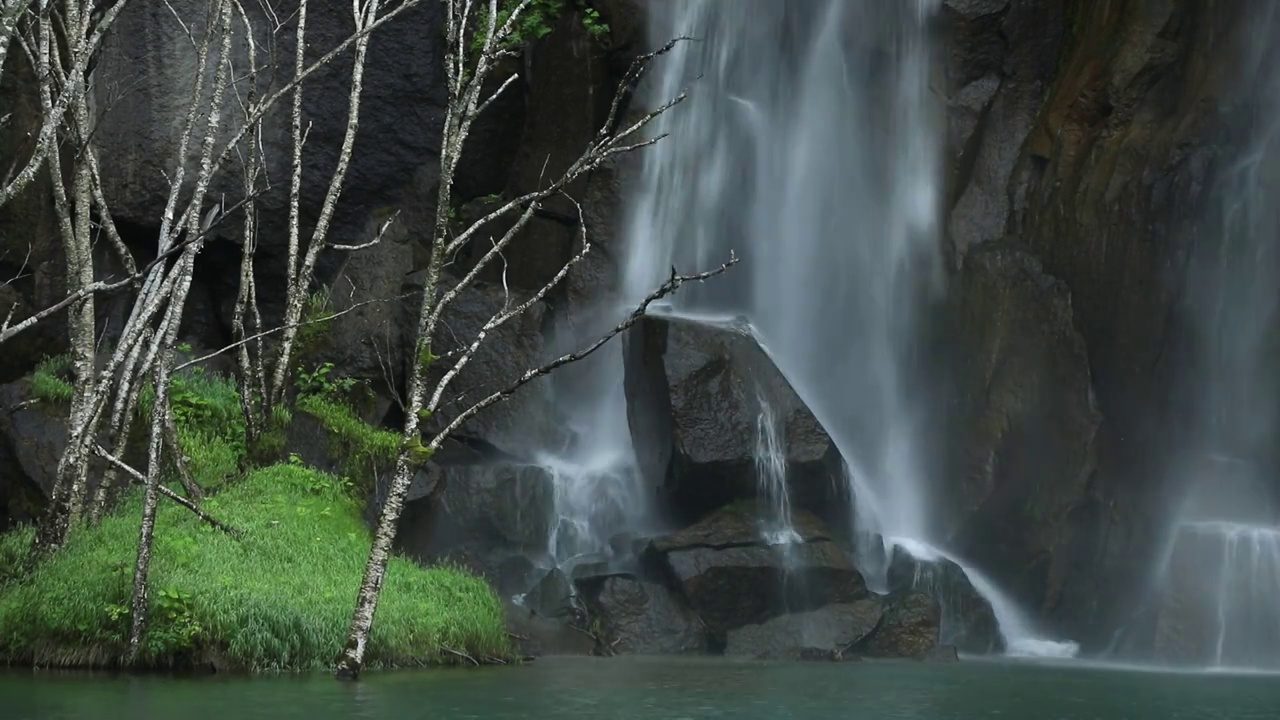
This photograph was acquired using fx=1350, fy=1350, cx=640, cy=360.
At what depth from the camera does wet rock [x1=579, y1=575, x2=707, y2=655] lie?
1547 cm

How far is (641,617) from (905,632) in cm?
310

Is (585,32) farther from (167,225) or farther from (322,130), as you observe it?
(167,225)

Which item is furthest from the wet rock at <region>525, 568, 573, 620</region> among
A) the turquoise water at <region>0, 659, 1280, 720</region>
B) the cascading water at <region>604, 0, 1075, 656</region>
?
the cascading water at <region>604, 0, 1075, 656</region>

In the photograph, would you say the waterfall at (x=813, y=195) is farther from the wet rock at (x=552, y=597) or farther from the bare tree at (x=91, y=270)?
the bare tree at (x=91, y=270)

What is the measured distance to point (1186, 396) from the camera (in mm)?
19000

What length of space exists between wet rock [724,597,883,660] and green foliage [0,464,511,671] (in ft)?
10.4

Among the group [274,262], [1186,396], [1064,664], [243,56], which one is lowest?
[1064,664]

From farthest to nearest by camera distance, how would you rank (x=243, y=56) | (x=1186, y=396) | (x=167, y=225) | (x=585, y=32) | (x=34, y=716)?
(x=585, y=32), (x=243, y=56), (x=1186, y=396), (x=167, y=225), (x=34, y=716)

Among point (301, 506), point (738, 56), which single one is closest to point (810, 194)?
point (738, 56)

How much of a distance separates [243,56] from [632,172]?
6.33 m

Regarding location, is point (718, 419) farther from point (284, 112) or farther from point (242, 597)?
point (284, 112)

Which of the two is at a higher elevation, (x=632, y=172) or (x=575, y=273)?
(x=632, y=172)

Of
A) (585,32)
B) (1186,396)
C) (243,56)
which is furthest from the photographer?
(585,32)

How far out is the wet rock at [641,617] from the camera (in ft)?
50.8
